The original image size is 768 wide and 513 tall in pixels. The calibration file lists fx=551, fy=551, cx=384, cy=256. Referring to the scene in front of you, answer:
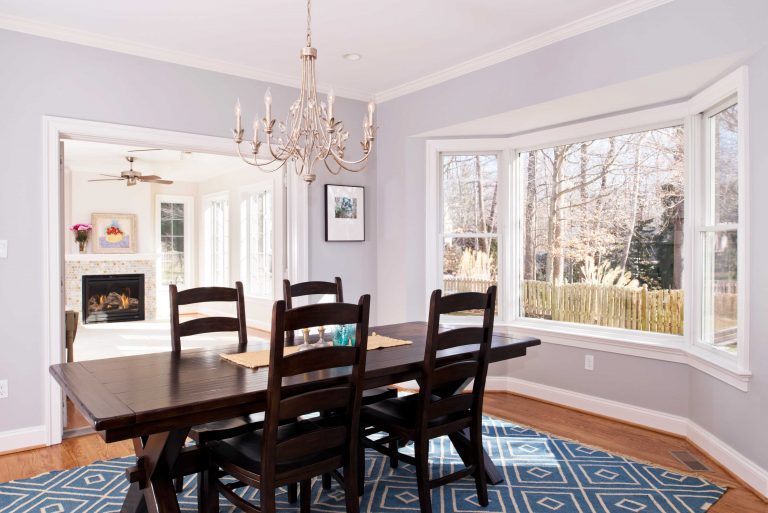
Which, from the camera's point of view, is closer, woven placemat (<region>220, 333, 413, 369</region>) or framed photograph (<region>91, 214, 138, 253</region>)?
woven placemat (<region>220, 333, 413, 369</region>)

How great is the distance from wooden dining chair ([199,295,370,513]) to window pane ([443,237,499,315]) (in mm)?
2573

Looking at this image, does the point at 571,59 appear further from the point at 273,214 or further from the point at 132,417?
the point at 273,214

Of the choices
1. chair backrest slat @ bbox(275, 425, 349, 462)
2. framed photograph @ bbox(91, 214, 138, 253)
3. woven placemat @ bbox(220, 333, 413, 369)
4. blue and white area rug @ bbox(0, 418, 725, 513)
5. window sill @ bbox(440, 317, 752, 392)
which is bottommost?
blue and white area rug @ bbox(0, 418, 725, 513)

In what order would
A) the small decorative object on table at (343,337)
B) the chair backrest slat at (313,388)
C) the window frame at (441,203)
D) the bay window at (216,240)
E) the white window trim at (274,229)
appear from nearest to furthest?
the chair backrest slat at (313,388) < the small decorative object on table at (343,337) < the window frame at (441,203) < the white window trim at (274,229) < the bay window at (216,240)

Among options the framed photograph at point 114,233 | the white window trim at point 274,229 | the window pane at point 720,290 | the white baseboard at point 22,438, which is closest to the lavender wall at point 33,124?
the white baseboard at point 22,438

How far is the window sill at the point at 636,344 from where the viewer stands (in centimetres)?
303

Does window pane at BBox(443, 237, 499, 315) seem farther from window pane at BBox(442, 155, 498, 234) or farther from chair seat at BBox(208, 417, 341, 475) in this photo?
chair seat at BBox(208, 417, 341, 475)

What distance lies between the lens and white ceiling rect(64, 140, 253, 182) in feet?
23.6

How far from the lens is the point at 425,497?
241 cm

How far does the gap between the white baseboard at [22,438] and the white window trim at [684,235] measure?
2.92 metres

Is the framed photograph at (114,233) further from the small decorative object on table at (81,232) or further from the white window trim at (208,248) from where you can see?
the white window trim at (208,248)

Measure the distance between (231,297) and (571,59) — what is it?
8.49ft

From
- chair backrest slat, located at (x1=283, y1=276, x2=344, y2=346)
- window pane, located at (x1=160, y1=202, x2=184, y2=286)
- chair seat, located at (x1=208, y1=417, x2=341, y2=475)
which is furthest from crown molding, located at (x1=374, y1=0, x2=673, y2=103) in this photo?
window pane, located at (x1=160, y1=202, x2=184, y2=286)

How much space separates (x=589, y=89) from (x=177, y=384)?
2903 mm
